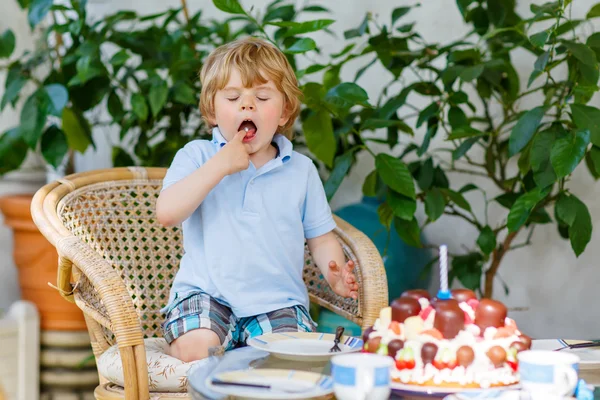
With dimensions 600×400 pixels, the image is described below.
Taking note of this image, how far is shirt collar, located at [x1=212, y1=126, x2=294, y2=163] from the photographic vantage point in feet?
5.44

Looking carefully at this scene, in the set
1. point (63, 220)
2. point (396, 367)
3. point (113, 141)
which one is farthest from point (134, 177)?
point (113, 141)

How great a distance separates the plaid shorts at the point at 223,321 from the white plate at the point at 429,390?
0.55m

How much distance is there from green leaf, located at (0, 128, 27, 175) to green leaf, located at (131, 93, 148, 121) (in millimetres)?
340

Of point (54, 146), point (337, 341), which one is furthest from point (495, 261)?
point (54, 146)

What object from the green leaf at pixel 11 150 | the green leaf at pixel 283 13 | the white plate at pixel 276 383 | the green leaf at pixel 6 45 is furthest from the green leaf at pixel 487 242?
the green leaf at pixel 6 45

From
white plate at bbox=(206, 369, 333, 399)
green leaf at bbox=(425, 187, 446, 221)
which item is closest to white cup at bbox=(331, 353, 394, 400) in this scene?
white plate at bbox=(206, 369, 333, 399)

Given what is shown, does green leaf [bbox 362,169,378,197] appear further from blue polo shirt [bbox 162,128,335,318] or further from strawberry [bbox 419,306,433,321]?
strawberry [bbox 419,306,433,321]

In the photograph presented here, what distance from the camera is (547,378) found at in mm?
945

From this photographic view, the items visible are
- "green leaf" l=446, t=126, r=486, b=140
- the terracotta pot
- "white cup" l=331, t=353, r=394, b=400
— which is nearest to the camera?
"white cup" l=331, t=353, r=394, b=400

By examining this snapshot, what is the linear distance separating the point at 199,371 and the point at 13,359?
336 mm

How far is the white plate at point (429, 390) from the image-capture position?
1.01 metres

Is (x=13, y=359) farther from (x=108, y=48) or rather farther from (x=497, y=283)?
(x=108, y=48)

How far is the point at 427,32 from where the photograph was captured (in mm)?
2668

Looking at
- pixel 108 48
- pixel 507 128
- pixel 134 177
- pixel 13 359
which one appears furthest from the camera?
pixel 108 48
